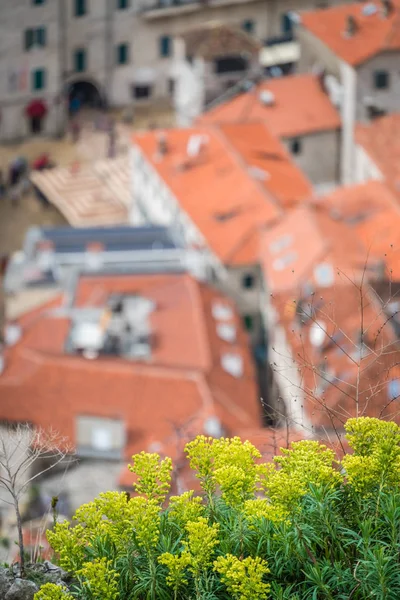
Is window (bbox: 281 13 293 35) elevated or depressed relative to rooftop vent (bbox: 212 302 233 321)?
elevated

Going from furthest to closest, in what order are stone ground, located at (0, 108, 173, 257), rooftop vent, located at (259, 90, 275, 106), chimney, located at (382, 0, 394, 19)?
stone ground, located at (0, 108, 173, 257) → rooftop vent, located at (259, 90, 275, 106) → chimney, located at (382, 0, 394, 19)

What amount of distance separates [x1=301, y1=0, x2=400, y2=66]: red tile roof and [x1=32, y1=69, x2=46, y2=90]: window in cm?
1936

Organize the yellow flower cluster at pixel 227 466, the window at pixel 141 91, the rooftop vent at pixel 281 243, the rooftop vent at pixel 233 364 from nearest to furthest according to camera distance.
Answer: the yellow flower cluster at pixel 227 466
the rooftop vent at pixel 233 364
the rooftop vent at pixel 281 243
the window at pixel 141 91

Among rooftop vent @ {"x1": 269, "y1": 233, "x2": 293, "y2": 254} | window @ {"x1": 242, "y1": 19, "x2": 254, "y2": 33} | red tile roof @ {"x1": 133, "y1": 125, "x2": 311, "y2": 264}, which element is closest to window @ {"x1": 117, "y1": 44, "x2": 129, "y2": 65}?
window @ {"x1": 242, "y1": 19, "x2": 254, "y2": 33}

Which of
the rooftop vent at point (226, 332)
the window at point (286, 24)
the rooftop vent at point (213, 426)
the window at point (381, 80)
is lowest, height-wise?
the rooftop vent at point (226, 332)

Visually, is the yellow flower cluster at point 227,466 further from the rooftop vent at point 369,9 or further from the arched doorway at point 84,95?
the arched doorway at point 84,95

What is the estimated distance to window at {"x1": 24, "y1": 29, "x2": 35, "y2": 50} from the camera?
313 ft

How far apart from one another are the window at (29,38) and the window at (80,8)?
3288 mm

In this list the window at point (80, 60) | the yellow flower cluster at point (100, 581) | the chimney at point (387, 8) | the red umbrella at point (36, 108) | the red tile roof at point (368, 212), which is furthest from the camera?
the window at point (80, 60)

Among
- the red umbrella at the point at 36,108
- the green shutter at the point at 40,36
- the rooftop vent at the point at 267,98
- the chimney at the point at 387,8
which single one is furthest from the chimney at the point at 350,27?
the red umbrella at the point at 36,108

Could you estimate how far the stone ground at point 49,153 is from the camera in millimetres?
87438

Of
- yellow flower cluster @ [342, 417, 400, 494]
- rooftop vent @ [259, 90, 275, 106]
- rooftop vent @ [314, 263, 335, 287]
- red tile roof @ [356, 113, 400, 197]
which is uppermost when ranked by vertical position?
yellow flower cluster @ [342, 417, 400, 494]

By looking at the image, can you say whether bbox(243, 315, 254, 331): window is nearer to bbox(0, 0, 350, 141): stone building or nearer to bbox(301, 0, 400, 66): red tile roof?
bbox(301, 0, 400, 66): red tile roof

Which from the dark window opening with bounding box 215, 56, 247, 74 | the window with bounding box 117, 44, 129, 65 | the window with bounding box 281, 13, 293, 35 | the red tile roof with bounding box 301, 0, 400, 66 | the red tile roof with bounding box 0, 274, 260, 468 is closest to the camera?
the red tile roof with bounding box 0, 274, 260, 468
